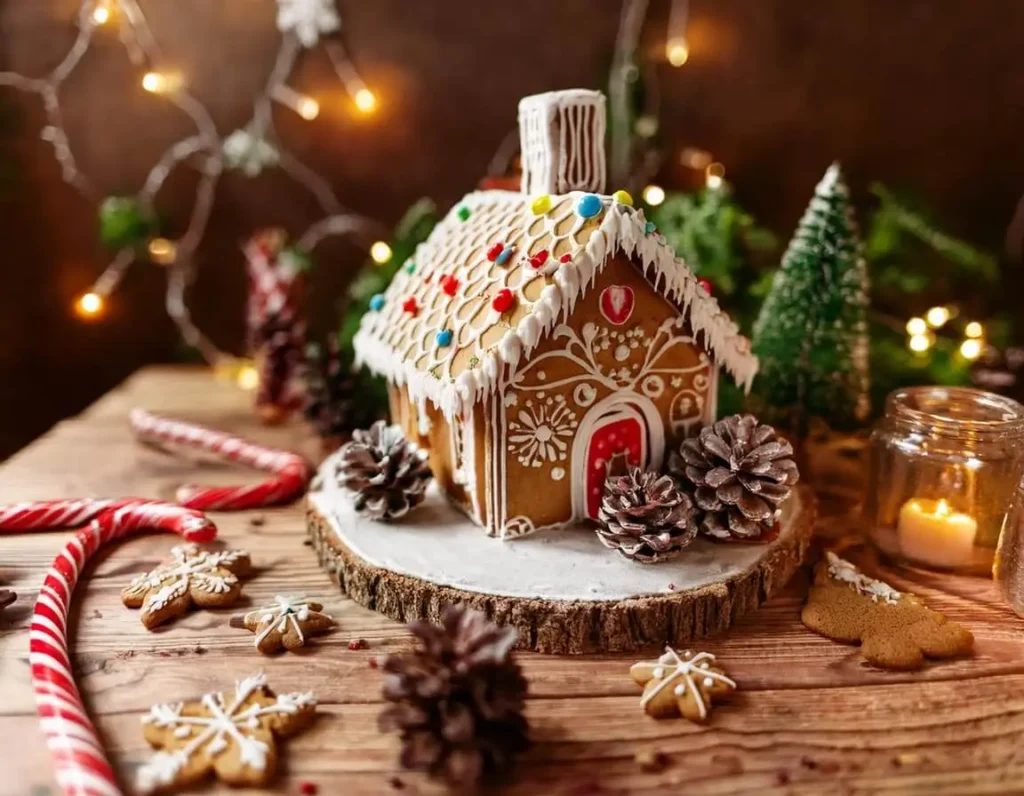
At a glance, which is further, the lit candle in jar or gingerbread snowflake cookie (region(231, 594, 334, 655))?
the lit candle in jar

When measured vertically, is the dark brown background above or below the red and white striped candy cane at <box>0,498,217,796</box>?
above

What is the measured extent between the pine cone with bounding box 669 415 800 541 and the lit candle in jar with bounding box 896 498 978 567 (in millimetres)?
251

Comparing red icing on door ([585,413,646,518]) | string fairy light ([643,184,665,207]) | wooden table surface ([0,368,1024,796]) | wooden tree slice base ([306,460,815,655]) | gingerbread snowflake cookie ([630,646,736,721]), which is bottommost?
wooden table surface ([0,368,1024,796])

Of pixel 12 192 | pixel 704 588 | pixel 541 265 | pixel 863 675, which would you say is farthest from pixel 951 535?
pixel 12 192

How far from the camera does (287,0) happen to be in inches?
83.1

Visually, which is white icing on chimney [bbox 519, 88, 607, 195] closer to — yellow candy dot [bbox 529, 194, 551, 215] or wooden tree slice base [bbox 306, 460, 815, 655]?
yellow candy dot [bbox 529, 194, 551, 215]

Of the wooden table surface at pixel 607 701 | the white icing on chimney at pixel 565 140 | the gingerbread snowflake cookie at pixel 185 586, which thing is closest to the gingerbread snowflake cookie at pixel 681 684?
the wooden table surface at pixel 607 701

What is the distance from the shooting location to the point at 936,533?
4.51ft

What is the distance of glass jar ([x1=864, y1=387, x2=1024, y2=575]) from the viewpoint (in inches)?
53.0

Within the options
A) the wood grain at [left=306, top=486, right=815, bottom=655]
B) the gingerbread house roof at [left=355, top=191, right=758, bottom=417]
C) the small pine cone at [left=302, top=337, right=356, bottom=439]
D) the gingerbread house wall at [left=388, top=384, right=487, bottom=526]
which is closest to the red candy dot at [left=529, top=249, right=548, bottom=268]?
the gingerbread house roof at [left=355, top=191, right=758, bottom=417]

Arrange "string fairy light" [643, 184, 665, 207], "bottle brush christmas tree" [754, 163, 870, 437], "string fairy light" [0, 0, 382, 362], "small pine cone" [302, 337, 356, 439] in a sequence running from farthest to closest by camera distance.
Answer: "string fairy light" [0, 0, 382, 362]
"string fairy light" [643, 184, 665, 207]
"small pine cone" [302, 337, 356, 439]
"bottle brush christmas tree" [754, 163, 870, 437]

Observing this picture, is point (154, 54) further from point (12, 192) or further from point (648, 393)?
point (648, 393)

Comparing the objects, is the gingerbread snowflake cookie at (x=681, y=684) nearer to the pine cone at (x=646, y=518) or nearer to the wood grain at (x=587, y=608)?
the wood grain at (x=587, y=608)

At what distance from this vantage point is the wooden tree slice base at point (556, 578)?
1171 mm
